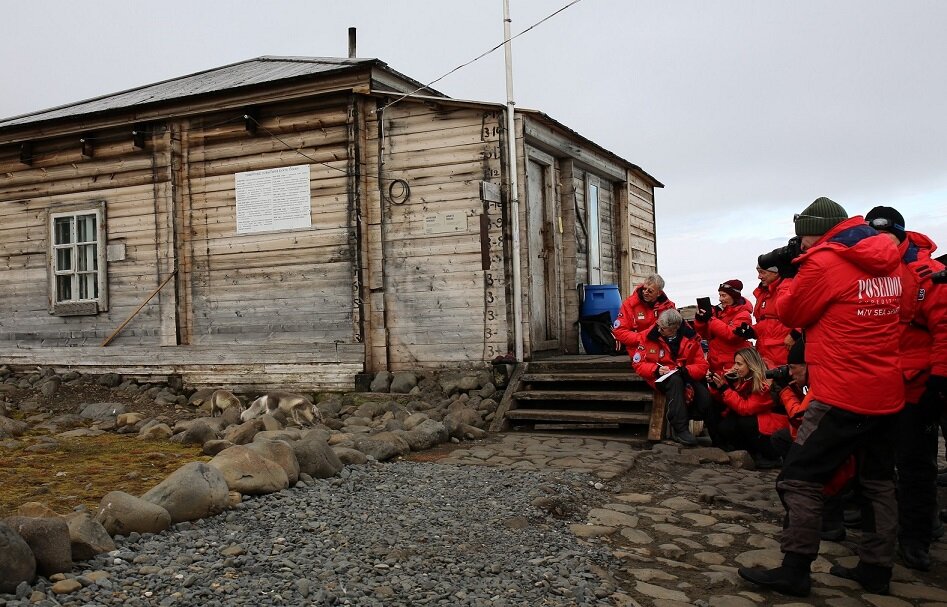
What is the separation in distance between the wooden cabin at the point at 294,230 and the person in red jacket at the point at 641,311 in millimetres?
1748

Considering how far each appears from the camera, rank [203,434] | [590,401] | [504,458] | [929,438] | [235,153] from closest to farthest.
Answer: [929,438] → [504,458] → [203,434] → [590,401] → [235,153]

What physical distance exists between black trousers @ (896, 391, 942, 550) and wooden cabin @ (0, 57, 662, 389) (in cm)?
555

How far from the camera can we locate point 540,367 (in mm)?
9633

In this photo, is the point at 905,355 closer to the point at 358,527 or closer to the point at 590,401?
the point at 358,527

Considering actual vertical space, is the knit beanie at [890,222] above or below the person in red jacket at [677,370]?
above

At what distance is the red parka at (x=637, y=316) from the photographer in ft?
27.0

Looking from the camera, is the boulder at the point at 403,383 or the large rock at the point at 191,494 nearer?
the large rock at the point at 191,494

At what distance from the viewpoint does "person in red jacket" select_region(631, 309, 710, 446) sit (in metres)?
7.82

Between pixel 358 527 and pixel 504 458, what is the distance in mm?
2664

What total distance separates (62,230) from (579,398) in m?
9.43

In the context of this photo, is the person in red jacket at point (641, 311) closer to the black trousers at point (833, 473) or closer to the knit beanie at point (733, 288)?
the knit beanie at point (733, 288)

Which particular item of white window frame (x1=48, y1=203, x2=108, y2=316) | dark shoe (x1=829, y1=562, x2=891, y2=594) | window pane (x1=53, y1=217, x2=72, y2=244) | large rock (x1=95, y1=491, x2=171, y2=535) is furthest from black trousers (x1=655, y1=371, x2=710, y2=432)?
window pane (x1=53, y1=217, x2=72, y2=244)

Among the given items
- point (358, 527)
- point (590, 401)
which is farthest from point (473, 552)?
point (590, 401)

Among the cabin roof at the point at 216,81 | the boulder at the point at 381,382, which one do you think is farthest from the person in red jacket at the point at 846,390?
the cabin roof at the point at 216,81
